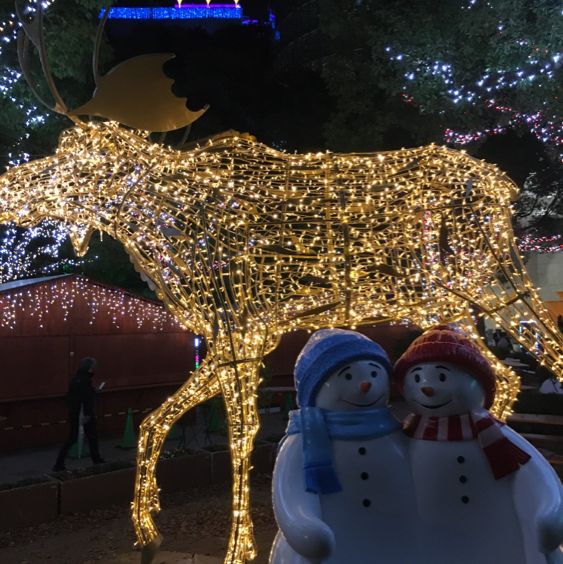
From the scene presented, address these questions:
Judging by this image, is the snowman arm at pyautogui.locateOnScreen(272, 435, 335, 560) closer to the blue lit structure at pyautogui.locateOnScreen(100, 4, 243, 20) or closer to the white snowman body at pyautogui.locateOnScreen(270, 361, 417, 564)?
the white snowman body at pyautogui.locateOnScreen(270, 361, 417, 564)

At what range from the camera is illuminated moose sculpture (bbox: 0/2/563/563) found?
3.66 metres

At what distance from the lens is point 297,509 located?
2.28 metres

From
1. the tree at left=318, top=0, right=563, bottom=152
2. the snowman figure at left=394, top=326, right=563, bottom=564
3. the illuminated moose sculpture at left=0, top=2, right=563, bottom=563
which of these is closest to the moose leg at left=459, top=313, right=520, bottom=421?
the illuminated moose sculpture at left=0, top=2, right=563, bottom=563

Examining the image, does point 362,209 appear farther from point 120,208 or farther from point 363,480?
point 363,480

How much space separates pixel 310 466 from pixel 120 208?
207 cm

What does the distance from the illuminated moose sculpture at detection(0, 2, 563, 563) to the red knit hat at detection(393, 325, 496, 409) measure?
100 cm

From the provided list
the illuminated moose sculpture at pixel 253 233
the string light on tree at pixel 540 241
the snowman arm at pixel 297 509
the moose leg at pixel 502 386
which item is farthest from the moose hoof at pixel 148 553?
the string light on tree at pixel 540 241

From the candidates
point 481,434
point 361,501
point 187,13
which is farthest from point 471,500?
point 187,13

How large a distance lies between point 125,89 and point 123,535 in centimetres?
390

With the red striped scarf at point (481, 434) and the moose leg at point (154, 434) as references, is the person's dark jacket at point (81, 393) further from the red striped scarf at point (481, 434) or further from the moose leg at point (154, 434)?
the red striped scarf at point (481, 434)

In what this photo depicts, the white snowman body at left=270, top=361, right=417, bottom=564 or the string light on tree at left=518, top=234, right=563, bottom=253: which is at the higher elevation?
the string light on tree at left=518, top=234, right=563, bottom=253

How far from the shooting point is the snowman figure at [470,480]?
7.69ft

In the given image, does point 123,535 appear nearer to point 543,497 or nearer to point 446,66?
point 543,497

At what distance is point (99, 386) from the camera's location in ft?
30.8
